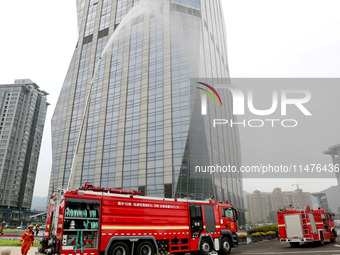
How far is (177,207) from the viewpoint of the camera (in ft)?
47.4

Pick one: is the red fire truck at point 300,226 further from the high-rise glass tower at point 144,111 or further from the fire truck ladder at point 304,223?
the high-rise glass tower at point 144,111

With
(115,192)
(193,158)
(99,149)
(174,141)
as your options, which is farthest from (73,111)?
(115,192)

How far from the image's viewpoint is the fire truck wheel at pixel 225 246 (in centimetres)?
1580

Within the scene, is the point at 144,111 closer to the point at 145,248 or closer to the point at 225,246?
the point at 225,246

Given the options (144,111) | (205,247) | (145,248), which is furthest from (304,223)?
(144,111)

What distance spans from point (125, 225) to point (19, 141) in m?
129

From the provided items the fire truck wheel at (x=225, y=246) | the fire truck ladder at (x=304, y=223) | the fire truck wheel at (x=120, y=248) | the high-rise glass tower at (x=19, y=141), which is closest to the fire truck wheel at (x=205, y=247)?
the fire truck wheel at (x=225, y=246)

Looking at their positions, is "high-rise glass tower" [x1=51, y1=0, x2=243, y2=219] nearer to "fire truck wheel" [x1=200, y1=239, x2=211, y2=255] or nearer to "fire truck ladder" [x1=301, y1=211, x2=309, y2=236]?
"fire truck ladder" [x1=301, y1=211, x2=309, y2=236]

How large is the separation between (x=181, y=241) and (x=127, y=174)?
1551 inches

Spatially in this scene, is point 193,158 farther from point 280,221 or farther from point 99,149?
point 280,221

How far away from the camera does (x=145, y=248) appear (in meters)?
12.4

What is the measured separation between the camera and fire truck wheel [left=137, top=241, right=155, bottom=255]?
1209 centimetres

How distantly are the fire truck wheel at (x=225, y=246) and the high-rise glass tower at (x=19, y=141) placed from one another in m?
117

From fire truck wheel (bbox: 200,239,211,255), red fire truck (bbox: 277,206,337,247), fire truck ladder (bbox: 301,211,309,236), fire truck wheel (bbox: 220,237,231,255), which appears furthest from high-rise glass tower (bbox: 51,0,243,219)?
fire truck wheel (bbox: 200,239,211,255)
